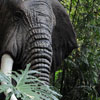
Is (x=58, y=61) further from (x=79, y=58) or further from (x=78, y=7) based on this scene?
(x=78, y=7)

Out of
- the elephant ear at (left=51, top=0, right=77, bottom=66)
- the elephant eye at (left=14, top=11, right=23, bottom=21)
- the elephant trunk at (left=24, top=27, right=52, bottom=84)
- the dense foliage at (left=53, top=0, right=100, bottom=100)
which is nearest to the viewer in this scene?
the elephant trunk at (left=24, top=27, right=52, bottom=84)

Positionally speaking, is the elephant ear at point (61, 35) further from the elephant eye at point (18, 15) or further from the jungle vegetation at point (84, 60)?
the jungle vegetation at point (84, 60)

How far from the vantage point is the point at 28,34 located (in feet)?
8.57

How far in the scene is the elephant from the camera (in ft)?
8.11

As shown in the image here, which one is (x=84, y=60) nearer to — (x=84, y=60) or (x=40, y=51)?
(x=84, y=60)

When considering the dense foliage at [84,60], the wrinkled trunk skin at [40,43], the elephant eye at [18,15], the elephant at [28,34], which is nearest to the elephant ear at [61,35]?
the elephant at [28,34]

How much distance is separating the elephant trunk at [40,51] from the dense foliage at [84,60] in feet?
6.46

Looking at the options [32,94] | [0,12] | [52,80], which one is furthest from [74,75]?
[32,94]

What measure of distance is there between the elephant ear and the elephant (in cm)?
1

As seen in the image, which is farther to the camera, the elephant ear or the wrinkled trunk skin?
the elephant ear

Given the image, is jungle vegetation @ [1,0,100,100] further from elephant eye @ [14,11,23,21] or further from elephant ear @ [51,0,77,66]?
elephant eye @ [14,11,23,21]

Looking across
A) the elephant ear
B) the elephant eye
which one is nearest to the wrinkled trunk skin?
the elephant eye

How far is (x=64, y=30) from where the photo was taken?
3.13 metres

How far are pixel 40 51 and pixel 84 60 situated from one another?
7.13 feet
